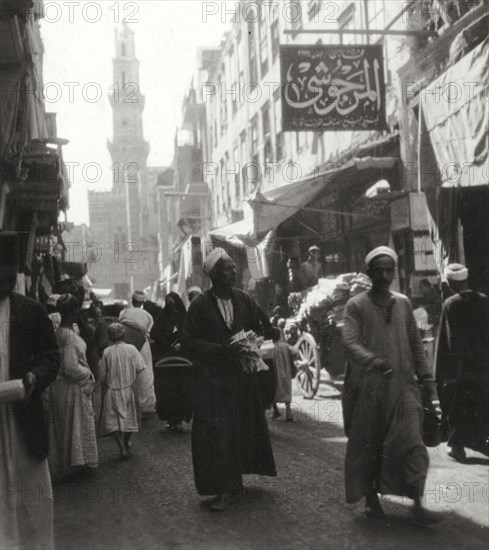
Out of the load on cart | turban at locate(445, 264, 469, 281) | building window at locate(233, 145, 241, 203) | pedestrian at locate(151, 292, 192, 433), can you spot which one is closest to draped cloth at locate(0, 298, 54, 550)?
turban at locate(445, 264, 469, 281)

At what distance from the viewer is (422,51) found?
465 inches

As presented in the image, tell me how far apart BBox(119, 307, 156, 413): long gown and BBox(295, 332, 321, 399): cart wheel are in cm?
247

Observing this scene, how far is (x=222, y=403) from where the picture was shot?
5.61 meters

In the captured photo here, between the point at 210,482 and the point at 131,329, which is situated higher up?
the point at 131,329

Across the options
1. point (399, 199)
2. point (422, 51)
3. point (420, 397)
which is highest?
point (422, 51)

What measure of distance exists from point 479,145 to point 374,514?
482 centimetres

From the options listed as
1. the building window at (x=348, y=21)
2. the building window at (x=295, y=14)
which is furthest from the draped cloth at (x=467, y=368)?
the building window at (x=295, y=14)

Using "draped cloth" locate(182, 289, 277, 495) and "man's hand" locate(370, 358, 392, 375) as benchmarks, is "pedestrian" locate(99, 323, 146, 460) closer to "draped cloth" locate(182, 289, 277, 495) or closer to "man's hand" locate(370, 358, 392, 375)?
"draped cloth" locate(182, 289, 277, 495)

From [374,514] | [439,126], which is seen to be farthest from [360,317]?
[439,126]

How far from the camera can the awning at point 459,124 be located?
816 cm

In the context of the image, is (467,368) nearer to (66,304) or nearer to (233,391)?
(233,391)

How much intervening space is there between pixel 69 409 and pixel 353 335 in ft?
9.64

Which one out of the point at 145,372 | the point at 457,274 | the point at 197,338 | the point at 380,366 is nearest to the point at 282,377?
the point at 145,372

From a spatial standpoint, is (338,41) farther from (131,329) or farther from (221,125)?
(221,125)
